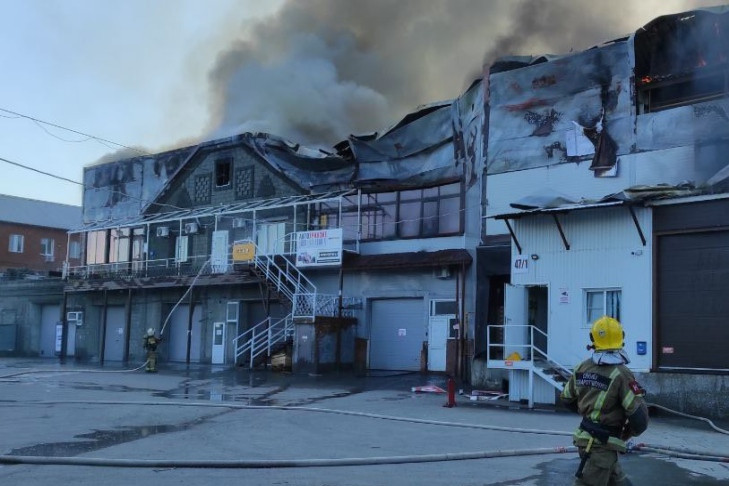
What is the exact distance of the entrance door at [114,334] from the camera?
33.3 m

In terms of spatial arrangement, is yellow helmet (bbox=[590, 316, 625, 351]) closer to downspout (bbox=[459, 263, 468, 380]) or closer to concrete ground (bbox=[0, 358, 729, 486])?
concrete ground (bbox=[0, 358, 729, 486])

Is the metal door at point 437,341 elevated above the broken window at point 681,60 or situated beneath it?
situated beneath

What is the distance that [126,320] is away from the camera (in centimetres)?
3209

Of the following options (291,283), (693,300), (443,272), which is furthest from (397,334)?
(693,300)

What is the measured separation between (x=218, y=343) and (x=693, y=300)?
19090 mm

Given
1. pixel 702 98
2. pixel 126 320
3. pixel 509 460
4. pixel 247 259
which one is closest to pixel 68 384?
pixel 247 259

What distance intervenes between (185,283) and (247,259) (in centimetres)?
384

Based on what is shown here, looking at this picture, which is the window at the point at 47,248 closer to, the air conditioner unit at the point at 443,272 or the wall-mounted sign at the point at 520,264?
the air conditioner unit at the point at 443,272

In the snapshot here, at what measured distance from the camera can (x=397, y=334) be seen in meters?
25.1

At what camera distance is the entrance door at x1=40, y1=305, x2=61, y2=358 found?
3703cm

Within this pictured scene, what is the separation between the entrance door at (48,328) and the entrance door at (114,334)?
453cm

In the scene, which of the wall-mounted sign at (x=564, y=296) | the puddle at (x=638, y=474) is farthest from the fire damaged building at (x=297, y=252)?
the puddle at (x=638, y=474)

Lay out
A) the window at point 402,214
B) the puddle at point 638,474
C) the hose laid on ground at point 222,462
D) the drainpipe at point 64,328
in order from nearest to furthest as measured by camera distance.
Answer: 1. the puddle at point 638,474
2. the hose laid on ground at point 222,462
3. the window at point 402,214
4. the drainpipe at point 64,328

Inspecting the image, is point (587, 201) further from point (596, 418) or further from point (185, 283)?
point (185, 283)
